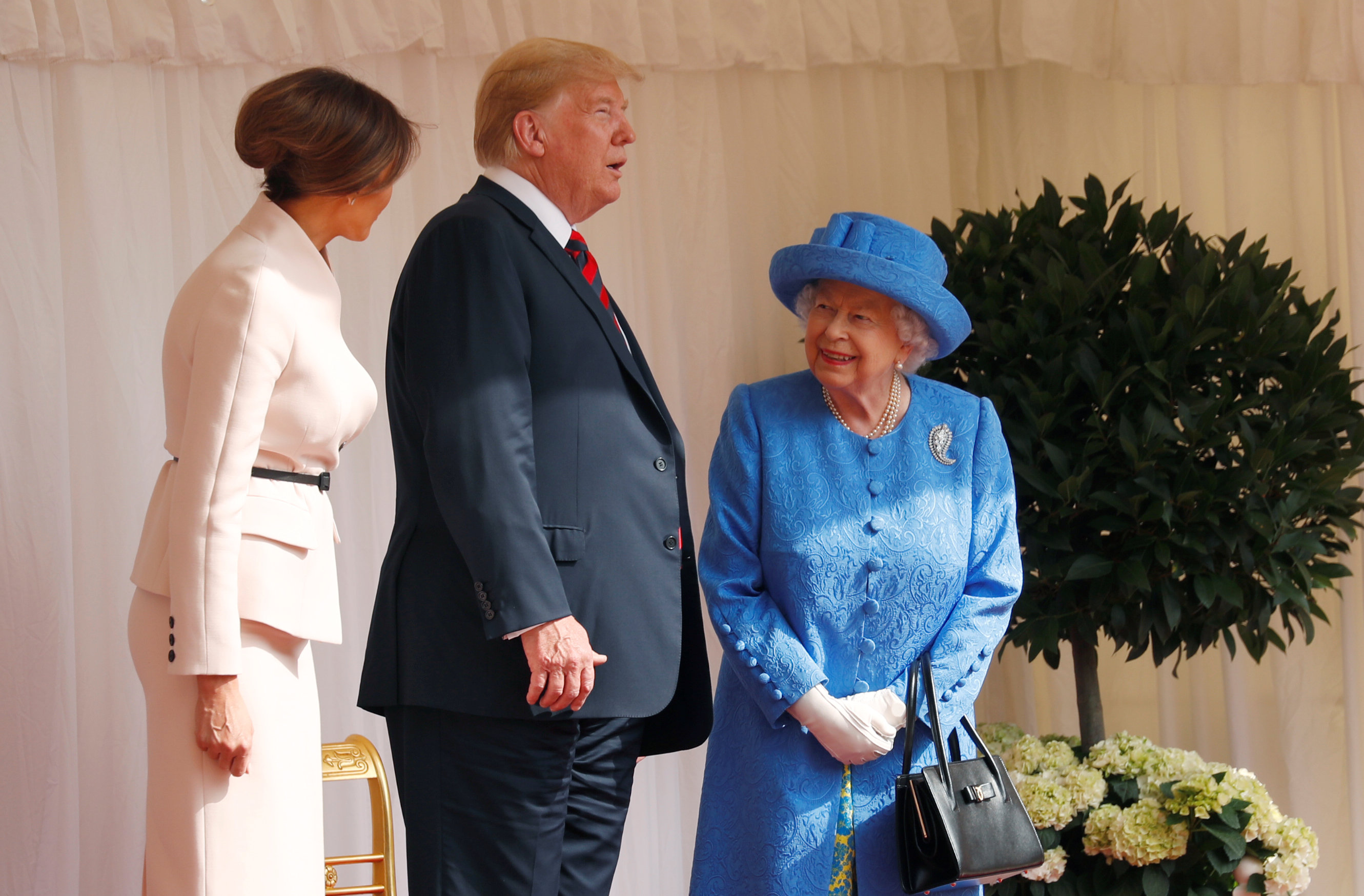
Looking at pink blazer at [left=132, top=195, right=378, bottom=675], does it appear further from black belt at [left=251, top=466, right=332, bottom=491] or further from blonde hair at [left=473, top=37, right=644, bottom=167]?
blonde hair at [left=473, top=37, right=644, bottom=167]

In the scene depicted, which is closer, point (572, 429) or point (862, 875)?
point (572, 429)

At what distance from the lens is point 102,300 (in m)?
2.56

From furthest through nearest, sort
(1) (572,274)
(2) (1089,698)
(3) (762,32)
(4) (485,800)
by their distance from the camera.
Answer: (3) (762,32), (2) (1089,698), (1) (572,274), (4) (485,800)

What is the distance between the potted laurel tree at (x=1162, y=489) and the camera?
104 inches

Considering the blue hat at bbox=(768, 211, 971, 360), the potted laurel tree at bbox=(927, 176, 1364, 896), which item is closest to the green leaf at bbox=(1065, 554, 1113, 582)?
the potted laurel tree at bbox=(927, 176, 1364, 896)

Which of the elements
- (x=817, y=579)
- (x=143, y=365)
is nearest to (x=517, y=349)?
(x=817, y=579)

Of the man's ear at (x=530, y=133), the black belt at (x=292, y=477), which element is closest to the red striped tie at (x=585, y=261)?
the man's ear at (x=530, y=133)

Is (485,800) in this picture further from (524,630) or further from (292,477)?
(292,477)

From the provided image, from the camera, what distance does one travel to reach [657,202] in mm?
3236

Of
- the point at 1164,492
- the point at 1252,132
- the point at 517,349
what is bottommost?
the point at 1164,492

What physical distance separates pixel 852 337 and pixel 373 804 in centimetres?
116

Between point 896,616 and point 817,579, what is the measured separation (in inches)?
5.6

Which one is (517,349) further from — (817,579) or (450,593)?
(817,579)

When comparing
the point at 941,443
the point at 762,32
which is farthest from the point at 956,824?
the point at 762,32
